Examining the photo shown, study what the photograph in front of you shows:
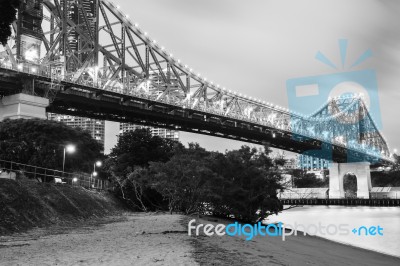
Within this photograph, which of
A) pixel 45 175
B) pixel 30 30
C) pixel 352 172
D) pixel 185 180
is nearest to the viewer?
pixel 45 175

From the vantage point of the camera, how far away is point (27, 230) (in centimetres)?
1653

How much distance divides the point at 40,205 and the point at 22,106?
80.5 feet

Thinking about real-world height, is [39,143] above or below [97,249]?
above

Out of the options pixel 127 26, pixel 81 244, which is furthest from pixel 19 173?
pixel 127 26

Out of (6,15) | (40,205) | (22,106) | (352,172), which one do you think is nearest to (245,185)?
(40,205)

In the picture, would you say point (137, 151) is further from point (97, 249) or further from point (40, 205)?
point (97, 249)

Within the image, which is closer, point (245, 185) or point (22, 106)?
point (245, 185)

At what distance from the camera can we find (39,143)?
126 ft

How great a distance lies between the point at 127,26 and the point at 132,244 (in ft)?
187

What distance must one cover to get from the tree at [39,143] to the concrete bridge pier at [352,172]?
61.9m

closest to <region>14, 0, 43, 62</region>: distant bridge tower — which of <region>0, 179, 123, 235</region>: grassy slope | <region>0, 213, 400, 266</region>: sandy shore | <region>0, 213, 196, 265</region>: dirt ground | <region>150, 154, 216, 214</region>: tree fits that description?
<region>150, 154, 216, 214</region>: tree

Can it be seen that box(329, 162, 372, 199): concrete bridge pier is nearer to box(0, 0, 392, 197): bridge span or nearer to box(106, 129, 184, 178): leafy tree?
box(0, 0, 392, 197): bridge span

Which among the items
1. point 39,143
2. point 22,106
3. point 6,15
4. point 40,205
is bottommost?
point 40,205

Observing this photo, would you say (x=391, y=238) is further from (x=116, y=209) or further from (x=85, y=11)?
(x=85, y=11)
